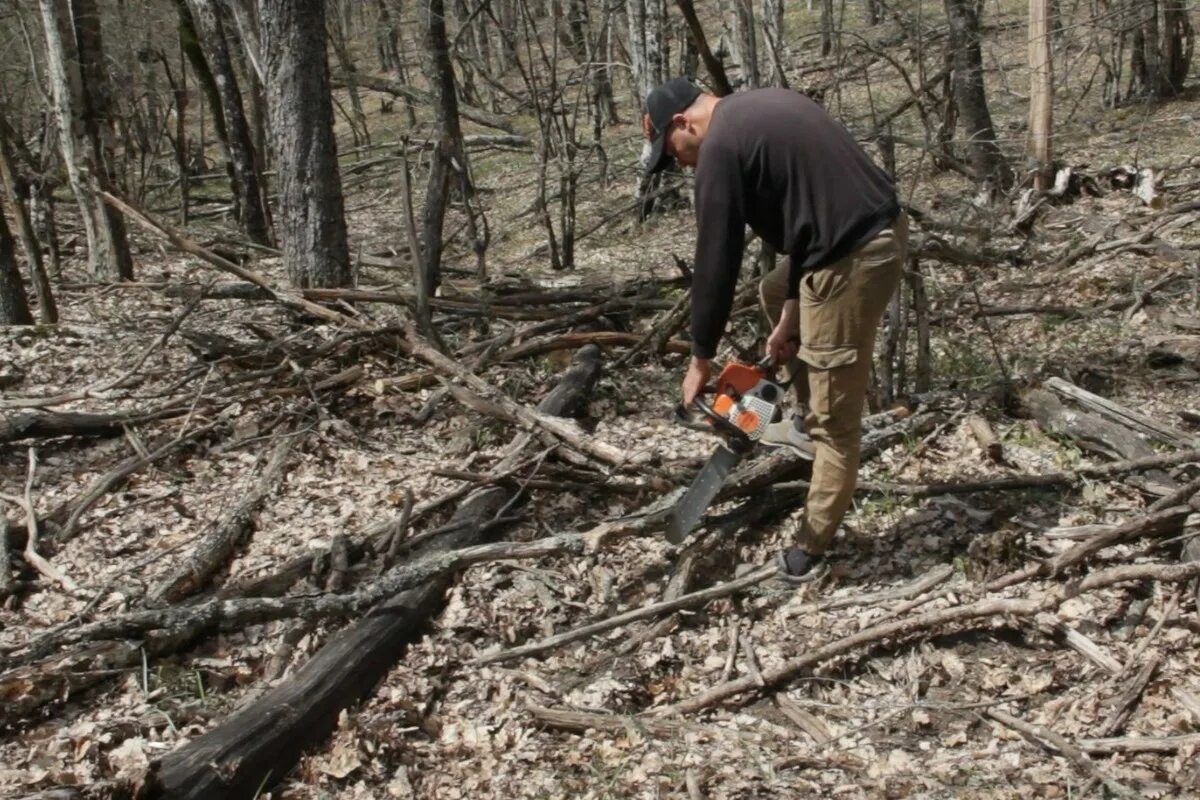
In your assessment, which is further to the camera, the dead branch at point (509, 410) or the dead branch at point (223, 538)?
the dead branch at point (509, 410)

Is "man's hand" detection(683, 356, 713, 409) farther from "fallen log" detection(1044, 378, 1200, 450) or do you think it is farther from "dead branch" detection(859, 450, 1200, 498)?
"fallen log" detection(1044, 378, 1200, 450)

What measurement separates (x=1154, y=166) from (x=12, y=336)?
34.5 feet

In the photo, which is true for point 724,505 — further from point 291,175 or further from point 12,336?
point 12,336

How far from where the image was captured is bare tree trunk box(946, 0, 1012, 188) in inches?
408

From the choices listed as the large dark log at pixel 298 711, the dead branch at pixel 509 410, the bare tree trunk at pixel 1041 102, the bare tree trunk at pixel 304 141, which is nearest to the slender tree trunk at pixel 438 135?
the bare tree trunk at pixel 304 141

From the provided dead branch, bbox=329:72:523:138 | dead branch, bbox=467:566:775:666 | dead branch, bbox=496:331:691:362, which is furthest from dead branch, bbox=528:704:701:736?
dead branch, bbox=329:72:523:138

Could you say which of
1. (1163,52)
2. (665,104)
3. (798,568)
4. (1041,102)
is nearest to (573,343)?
(798,568)

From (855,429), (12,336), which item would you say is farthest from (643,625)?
(12,336)

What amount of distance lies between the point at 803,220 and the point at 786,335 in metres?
0.71

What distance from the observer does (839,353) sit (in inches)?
156

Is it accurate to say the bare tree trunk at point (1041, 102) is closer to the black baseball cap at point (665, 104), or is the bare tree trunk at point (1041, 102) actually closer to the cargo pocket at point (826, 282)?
the cargo pocket at point (826, 282)

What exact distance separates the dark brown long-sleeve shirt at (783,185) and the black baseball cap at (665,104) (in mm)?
136

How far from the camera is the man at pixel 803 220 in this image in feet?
12.2

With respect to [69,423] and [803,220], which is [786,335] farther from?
[69,423]
